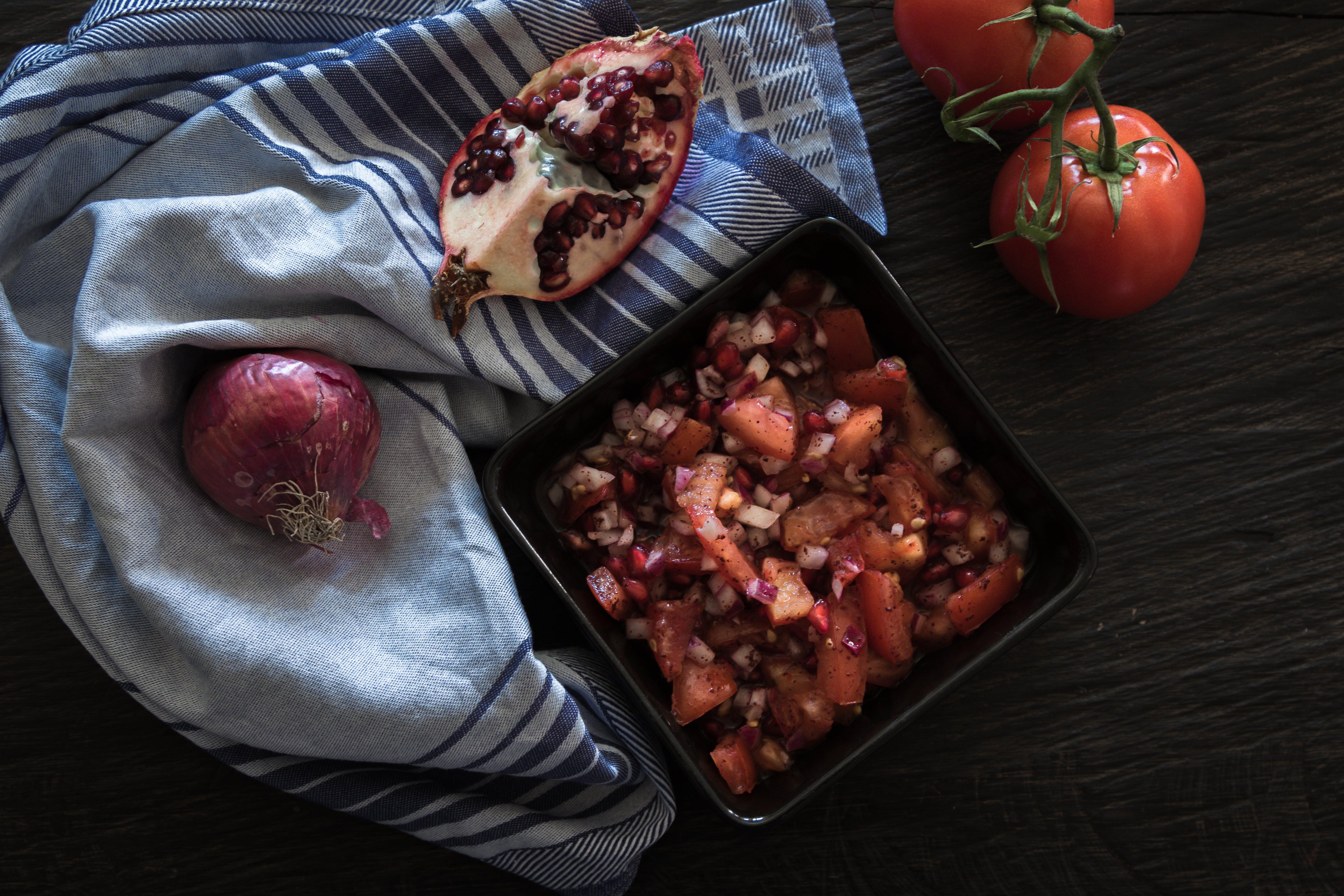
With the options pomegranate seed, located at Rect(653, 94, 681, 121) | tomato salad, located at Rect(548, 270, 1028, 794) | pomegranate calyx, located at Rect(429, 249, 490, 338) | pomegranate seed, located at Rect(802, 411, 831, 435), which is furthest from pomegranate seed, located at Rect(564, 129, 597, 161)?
pomegranate seed, located at Rect(802, 411, 831, 435)

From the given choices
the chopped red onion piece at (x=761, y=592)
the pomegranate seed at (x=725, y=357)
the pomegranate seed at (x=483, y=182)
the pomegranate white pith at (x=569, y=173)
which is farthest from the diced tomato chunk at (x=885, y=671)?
the pomegranate seed at (x=483, y=182)

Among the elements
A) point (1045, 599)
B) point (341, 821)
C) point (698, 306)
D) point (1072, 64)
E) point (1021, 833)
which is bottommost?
point (1021, 833)

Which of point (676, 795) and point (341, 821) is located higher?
point (341, 821)

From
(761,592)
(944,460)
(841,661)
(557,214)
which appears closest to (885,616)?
(841,661)

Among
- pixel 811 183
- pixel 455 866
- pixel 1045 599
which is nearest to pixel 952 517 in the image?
pixel 1045 599

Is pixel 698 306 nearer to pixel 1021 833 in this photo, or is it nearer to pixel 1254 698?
pixel 1021 833

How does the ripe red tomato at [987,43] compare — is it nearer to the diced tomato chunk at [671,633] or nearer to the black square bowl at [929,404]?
the black square bowl at [929,404]

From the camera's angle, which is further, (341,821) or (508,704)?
(341,821)
